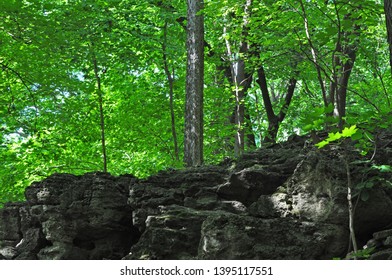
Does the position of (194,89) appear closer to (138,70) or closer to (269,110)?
(138,70)

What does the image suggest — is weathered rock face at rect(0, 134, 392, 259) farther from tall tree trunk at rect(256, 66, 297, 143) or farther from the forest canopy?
tall tree trunk at rect(256, 66, 297, 143)

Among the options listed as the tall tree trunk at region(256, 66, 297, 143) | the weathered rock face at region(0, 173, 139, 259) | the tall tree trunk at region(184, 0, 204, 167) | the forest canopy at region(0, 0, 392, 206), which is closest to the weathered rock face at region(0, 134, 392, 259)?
the weathered rock face at region(0, 173, 139, 259)

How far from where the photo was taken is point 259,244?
597 cm

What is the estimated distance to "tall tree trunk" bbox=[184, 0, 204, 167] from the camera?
37.3 ft

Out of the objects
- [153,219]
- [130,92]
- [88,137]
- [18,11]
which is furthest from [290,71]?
[153,219]

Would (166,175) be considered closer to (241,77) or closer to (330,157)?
(330,157)

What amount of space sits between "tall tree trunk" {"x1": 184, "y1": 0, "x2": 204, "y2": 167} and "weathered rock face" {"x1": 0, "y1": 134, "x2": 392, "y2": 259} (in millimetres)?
2534

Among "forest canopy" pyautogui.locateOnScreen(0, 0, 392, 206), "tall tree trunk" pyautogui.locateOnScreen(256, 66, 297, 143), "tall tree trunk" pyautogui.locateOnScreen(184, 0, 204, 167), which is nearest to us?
"forest canopy" pyautogui.locateOnScreen(0, 0, 392, 206)

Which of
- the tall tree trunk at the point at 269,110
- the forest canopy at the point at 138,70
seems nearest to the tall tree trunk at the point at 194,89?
the forest canopy at the point at 138,70

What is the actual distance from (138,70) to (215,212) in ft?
37.4

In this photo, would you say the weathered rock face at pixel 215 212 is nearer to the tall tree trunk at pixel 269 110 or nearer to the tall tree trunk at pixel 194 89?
the tall tree trunk at pixel 194 89

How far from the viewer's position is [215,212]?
668 centimetres

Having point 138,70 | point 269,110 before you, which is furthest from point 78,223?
point 269,110

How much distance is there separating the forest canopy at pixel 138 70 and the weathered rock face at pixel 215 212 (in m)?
2.39
